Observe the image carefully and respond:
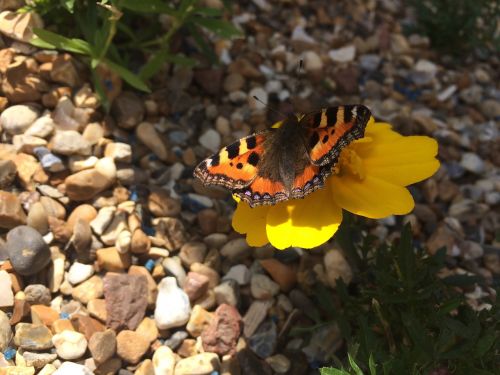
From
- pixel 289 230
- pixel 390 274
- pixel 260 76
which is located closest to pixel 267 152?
pixel 289 230

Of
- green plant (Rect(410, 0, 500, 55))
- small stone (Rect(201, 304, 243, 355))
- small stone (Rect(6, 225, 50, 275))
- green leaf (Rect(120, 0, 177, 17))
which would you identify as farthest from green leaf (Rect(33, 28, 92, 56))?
green plant (Rect(410, 0, 500, 55))

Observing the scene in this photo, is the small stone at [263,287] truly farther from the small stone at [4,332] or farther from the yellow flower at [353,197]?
the small stone at [4,332]

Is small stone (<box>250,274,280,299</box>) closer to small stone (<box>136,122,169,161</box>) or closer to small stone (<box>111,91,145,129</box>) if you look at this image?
small stone (<box>136,122,169,161</box>)

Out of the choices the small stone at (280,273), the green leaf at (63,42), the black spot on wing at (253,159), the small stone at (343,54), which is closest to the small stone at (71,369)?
the small stone at (280,273)

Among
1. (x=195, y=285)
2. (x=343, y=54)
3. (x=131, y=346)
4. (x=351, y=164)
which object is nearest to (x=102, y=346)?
(x=131, y=346)

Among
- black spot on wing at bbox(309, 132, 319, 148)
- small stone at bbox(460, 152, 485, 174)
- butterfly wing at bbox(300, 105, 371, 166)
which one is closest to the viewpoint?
butterfly wing at bbox(300, 105, 371, 166)

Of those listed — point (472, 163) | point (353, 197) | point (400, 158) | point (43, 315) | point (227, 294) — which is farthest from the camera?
point (472, 163)

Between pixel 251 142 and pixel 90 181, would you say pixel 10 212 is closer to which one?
pixel 90 181

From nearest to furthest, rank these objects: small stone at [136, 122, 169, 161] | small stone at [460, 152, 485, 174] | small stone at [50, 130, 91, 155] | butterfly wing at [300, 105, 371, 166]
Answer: butterfly wing at [300, 105, 371, 166] → small stone at [50, 130, 91, 155] → small stone at [136, 122, 169, 161] → small stone at [460, 152, 485, 174]
